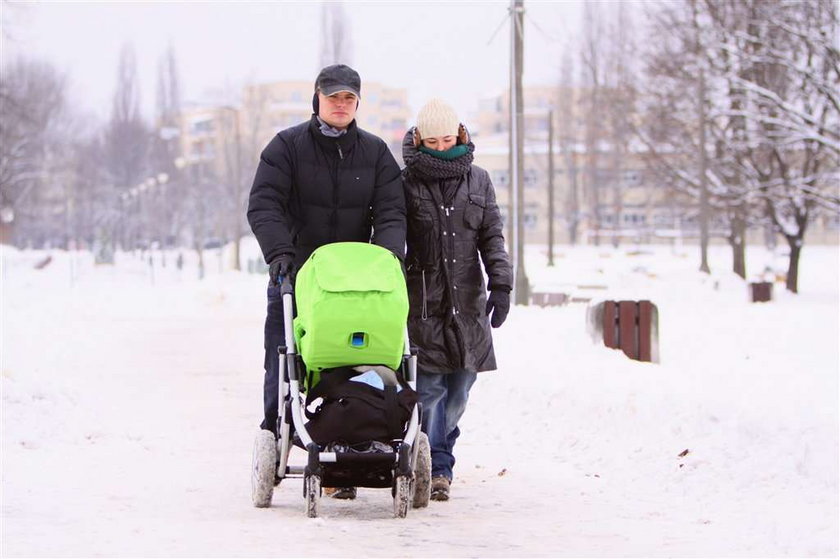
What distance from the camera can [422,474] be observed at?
6.49m

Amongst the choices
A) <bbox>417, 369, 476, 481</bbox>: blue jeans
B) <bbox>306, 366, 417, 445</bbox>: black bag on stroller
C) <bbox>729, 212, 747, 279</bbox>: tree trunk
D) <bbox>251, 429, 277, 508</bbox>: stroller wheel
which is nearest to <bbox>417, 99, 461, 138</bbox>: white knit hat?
<bbox>417, 369, 476, 481</bbox>: blue jeans

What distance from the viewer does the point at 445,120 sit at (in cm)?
701

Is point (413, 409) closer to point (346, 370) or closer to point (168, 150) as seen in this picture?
point (346, 370)

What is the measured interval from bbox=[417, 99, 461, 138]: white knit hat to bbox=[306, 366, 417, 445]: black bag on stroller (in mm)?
1399

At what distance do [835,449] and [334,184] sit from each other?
3.45 m

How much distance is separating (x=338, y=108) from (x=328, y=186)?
14.7 inches

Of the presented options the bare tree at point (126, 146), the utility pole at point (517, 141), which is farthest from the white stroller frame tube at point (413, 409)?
the bare tree at point (126, 146)

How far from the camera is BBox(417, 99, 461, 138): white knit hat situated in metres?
7.00

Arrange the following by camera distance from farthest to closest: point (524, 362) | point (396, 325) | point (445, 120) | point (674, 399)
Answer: point (524, 362)
point (674, 399)
point (445, 120)
point (396, 325)

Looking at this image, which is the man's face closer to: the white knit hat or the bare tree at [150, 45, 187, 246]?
the white knit hat

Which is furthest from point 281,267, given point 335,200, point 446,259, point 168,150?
point 168,150

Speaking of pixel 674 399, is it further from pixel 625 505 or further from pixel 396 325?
pixel 396 325

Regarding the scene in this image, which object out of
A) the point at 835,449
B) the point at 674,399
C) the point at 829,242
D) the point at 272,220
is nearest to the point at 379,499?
the point at 272,220

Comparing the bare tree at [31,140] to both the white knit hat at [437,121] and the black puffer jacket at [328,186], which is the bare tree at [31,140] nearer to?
the white knit hat at [437,121]
